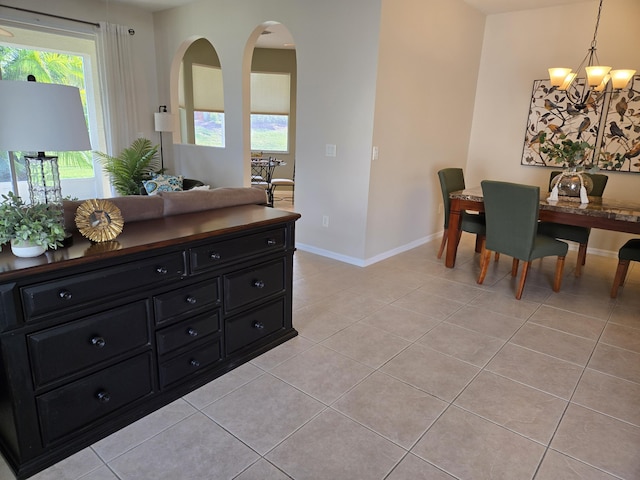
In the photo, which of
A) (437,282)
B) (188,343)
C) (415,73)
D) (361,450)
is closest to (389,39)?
(415,73)

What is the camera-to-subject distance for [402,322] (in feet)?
9.57

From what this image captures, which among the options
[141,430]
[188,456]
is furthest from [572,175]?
[141,430]

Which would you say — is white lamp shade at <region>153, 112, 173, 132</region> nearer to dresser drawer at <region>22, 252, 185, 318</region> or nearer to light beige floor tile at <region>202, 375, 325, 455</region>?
dresser drawer at <region>22, 252, 185, 318</region>

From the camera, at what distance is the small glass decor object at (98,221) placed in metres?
1.68

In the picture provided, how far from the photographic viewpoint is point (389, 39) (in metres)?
3.67

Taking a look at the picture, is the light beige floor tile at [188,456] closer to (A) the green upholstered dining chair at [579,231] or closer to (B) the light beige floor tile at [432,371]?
(B) the light beige floor tile at [432,371]

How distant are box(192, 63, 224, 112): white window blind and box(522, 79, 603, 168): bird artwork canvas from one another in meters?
5.34

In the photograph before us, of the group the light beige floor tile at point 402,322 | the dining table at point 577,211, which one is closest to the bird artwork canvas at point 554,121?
the dining table at point 577,211

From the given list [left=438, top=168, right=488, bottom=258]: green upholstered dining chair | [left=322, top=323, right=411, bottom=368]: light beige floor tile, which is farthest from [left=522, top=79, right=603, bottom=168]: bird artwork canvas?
[left=322, top=323, right=411, bottom=368]: light beige floor tile

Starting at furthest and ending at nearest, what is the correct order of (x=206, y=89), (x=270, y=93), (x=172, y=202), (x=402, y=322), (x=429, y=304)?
(x=270, y=93)
(x=206, y=89)
(x=429, y=304)
(x=402, y=322)
(x=172, y=202)

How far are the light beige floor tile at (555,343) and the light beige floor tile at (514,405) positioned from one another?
1.67 feet

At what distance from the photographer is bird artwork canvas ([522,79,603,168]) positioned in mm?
4613

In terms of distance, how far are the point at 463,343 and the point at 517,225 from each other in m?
1.26

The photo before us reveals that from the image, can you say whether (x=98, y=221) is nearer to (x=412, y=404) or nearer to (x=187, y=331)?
(x=187, y=331)
